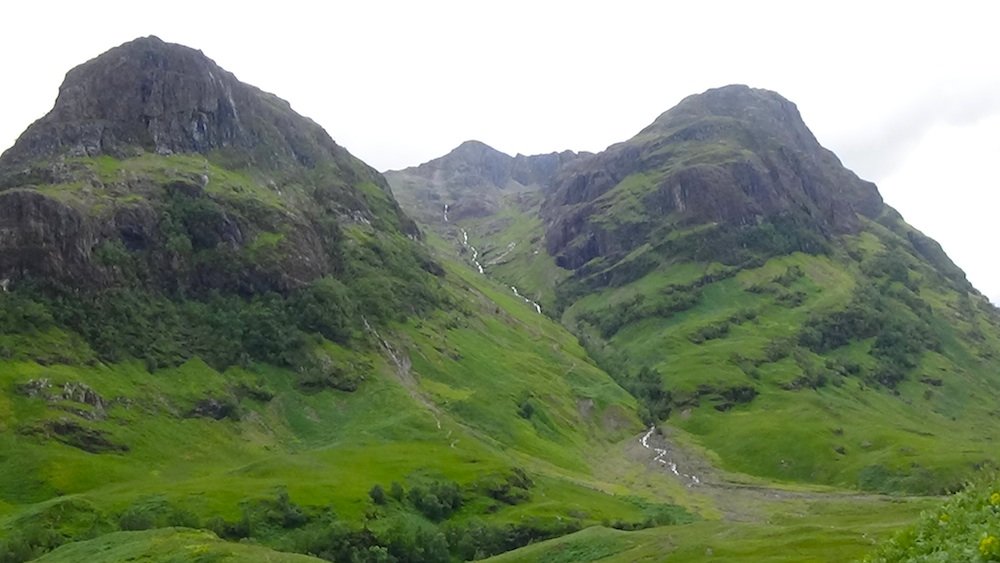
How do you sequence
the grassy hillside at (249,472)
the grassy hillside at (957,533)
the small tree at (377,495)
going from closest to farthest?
1. the grassy hillside at (957,533)
2. the grassy hillside at (249,472)
3. the small tree at (377,495)

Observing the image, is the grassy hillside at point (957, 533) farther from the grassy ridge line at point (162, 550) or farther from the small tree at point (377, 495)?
the small tree at point (377, 495)

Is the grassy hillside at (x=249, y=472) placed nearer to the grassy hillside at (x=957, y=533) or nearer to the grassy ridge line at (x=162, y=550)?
the grassy ridge line at (x=162, y=550)

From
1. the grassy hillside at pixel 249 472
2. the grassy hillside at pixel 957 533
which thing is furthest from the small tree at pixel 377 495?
the grassy hillside at pixel 957 533

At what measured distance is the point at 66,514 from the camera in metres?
116

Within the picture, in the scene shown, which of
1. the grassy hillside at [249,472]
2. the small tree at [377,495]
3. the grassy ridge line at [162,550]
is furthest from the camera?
the small tree at [377,495]

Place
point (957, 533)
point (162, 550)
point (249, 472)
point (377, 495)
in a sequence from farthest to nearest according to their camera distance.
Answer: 1. point (249, 472)
2. point (377, 495)
3. point (162, 550)
4. point (957, 533)

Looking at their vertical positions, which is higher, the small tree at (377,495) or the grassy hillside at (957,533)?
the grassy hillside at (957,533)

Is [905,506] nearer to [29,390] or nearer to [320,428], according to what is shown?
[320,428]

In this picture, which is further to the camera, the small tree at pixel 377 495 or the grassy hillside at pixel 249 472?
the small tree at pixel 377 495

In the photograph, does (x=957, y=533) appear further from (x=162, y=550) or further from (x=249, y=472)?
(x=249, y=472)

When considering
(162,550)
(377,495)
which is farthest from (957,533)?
(377,495)

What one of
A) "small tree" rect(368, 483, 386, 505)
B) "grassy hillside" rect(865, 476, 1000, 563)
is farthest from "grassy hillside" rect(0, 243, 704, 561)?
"grassy hillside" rect(865, 476, 1000, 563)

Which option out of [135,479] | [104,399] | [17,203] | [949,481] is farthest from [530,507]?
[17,203]

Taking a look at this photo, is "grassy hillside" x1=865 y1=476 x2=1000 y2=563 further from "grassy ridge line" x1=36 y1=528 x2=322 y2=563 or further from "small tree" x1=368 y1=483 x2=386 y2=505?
"small tree" x1=368 y1=483 x2=386 y2=505
